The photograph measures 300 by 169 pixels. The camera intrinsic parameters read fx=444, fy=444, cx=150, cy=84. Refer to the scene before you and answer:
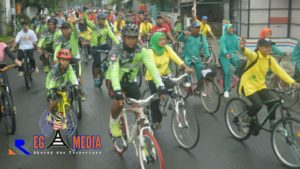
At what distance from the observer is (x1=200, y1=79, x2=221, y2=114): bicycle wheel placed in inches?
372

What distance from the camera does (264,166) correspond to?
6355 millimetres

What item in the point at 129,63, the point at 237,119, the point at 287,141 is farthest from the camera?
the point at 237,119

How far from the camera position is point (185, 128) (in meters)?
7.05

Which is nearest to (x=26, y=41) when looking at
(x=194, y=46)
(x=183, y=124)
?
(x=194, y=46)

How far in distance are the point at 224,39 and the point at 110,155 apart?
4656 millimetres

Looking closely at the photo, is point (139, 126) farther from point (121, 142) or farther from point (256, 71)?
point (256, 71)

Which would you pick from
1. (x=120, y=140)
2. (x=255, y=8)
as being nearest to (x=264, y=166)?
(x=120, y=140)

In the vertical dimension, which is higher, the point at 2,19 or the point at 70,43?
the point at 2,19

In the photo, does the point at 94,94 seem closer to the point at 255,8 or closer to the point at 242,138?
the point at 242,138

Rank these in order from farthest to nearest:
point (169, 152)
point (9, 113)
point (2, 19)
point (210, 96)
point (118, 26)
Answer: point (2, 19)
point (118, 26)
point (210, 96)
point (9, 113)
point (169, 152)

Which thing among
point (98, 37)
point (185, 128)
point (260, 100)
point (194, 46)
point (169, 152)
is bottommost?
point (169, 152)

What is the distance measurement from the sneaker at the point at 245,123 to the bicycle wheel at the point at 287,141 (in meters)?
0.82

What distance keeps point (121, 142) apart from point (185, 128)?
40.9 inches

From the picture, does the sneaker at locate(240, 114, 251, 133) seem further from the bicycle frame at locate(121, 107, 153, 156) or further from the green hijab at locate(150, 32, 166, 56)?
the bicycle frame at locate(121, 107, 153, 156)
